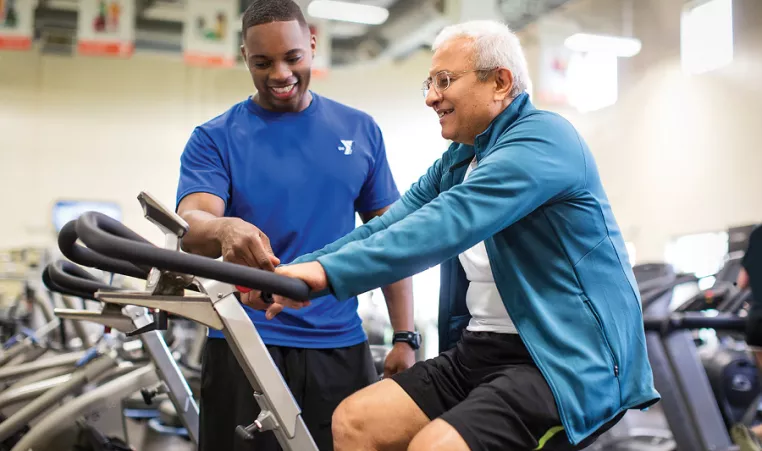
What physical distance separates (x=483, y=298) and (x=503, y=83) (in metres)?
0.50

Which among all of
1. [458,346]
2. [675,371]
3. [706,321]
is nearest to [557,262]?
[458,346]

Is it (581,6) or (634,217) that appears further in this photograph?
(581,6)

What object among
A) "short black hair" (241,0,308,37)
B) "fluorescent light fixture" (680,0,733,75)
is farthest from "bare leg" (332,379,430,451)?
"fluorescent light fixture" (680,0,733,75)

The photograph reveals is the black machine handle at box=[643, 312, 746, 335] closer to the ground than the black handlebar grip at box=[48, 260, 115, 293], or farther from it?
closer to the ground

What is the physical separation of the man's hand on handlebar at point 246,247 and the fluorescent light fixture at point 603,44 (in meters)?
8.25

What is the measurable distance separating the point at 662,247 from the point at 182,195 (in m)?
7.87

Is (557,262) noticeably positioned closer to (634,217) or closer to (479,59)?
(479,59)

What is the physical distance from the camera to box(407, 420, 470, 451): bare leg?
1.33 metres

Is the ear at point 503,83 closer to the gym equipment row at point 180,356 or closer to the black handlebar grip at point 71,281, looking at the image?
the gym equipment row at point 180,356

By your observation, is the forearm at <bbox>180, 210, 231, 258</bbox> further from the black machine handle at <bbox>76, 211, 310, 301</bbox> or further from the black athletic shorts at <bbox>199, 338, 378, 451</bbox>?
the black athletic shorts at <bbox>199, 338, 378, 451</bbox>

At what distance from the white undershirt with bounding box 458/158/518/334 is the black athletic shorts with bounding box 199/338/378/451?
23.0 inches

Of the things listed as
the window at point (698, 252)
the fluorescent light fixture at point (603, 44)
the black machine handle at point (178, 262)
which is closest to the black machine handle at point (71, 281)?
the black machine handle at point (178, 262)

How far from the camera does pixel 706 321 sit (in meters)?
3.24

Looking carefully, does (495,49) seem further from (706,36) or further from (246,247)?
(706,36)
